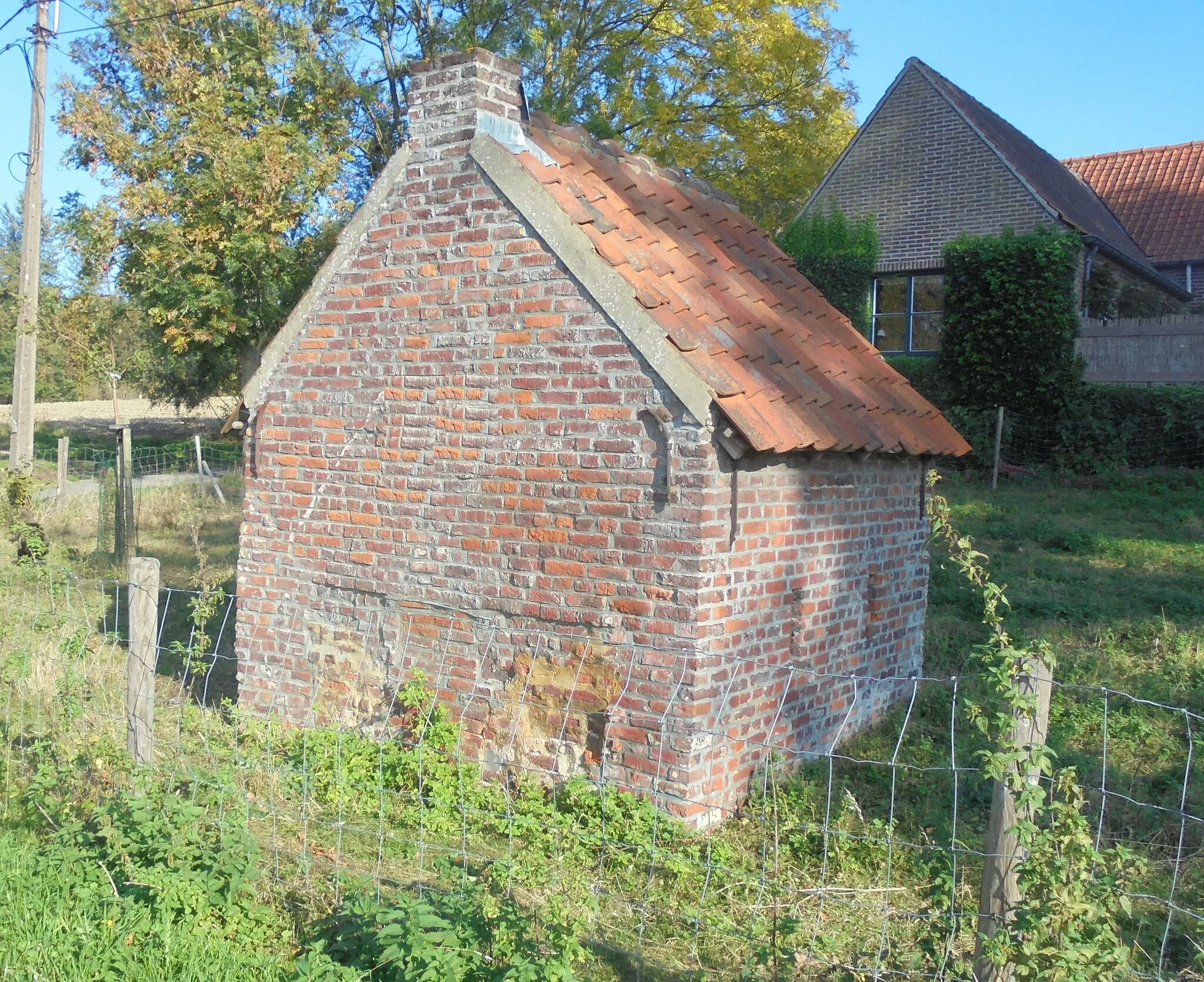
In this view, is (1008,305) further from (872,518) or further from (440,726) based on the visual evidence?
(440,726)

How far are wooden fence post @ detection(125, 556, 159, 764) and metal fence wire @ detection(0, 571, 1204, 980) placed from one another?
0.20 meters

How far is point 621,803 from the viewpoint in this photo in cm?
552

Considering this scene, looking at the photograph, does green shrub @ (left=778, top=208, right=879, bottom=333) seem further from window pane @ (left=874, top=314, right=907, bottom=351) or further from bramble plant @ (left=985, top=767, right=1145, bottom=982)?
bramble plant @ (left=985, top=767, right=1145, bottom=982)

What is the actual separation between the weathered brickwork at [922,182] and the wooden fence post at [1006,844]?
1953 cm

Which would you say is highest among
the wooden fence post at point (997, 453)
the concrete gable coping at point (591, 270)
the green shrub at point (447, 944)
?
the concrete gable coping at point (591, 270)

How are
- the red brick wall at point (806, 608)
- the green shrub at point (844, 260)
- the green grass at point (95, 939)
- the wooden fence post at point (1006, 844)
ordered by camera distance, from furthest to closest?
the green shrub at point (844, 260), the red brick wall at point (806, 608), the green grass at point (95, 939), the wooden fence post at point (1006, 844)

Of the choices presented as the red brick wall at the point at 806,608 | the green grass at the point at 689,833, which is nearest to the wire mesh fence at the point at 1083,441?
the green grass at the point at 689,833

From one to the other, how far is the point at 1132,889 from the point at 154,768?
474 cm

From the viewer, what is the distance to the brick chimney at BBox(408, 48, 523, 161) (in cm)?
623

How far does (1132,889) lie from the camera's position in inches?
194

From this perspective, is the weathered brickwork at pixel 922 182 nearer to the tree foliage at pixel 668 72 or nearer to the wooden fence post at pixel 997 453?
the tree foliage at pixel 668 72

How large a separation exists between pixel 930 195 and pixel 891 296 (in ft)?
7.29

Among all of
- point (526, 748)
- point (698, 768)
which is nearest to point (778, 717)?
point (698, 768)

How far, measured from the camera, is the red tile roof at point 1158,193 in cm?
2369
